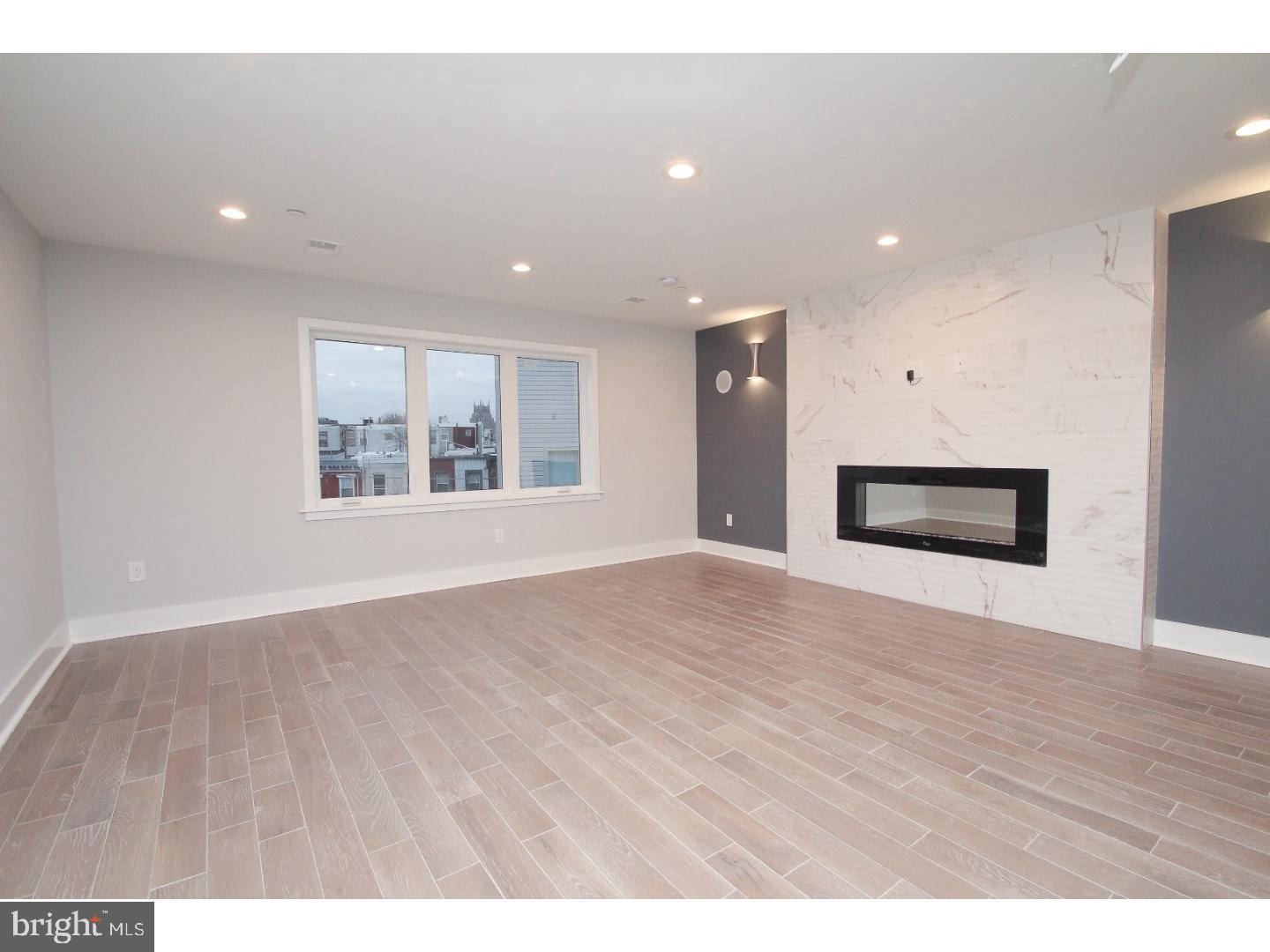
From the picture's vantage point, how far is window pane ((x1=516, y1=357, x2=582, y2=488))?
553 cm

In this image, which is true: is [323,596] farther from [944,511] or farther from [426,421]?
[944,511]

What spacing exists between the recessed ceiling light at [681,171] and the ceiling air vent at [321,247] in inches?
88.3

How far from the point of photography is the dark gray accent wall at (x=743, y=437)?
221 inches

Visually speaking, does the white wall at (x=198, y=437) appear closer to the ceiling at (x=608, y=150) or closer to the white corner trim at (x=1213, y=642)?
the ceiling at (x=608, y=150)

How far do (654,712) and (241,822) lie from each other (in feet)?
5.11

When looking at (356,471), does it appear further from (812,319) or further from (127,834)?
(812,319)

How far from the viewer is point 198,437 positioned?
3.94 m

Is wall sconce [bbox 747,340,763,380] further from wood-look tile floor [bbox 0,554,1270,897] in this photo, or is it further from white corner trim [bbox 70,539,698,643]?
wood-look tile floor [bbox 0,554,1270,897]

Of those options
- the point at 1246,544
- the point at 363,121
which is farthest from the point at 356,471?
the point at 1246,544

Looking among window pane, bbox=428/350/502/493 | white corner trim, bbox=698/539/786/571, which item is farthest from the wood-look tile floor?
white corner trim, bbox=698/539/786/571

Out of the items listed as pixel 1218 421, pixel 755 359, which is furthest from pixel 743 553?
pixel 1218 421

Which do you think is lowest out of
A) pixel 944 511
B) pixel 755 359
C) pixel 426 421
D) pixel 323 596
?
pixel 323 596

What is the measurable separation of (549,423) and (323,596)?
247 centimetres

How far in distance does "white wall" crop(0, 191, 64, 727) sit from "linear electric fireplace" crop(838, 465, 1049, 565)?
16.9 ft
